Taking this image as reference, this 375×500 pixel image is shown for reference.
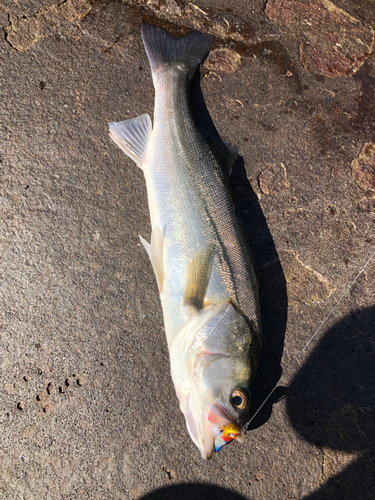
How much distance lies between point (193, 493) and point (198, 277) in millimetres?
1758

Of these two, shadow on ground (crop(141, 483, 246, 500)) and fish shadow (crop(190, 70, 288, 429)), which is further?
fish shadow (crop(190, 70, 288, 429))

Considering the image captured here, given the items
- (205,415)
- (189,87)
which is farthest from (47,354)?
(189,87)

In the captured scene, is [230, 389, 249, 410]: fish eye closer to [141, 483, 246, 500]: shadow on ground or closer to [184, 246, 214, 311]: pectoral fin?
[184, 246, 214, 311]: pectoral fin

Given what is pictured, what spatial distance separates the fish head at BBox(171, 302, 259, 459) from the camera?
2184mm

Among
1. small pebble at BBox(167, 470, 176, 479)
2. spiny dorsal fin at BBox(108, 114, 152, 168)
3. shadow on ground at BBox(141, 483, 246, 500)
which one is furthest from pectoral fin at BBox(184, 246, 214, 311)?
shadow on ground at BBox(141, 483, 246, 500)

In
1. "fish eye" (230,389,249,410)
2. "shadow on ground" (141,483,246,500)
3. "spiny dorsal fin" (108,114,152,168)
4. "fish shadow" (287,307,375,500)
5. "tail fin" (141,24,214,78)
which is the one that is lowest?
"shadow on ground" (141,483,246,500)

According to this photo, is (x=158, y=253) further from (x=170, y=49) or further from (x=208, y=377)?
(x=170, y=49)

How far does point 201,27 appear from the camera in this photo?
3574 mm

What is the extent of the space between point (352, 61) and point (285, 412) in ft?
12.6

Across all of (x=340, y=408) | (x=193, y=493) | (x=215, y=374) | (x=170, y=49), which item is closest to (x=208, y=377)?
(x=215, y=374)

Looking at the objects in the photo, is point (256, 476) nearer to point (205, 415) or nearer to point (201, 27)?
point (205, 415)

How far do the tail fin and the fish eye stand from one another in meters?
2.93

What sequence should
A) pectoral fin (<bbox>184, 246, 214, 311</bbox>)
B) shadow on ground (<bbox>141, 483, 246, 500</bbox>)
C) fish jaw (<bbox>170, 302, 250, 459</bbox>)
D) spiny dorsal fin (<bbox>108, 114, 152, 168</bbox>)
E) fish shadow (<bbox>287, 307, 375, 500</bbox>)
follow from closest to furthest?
fish jaw (<bbox>170, 302, 250, 459</bbox>), pectoral fin (<bbox>184, 246, 214, 311</bbox>), shadow on ground (<bbox>141, 483, 246, 500</bbox>), fish shadow (<bbox>287, 307, 375, 500</bbox>), spiny dorsal fin (<bbox>108, 114, 152, 168</bbox>)

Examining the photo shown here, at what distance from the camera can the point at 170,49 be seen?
128 inches
